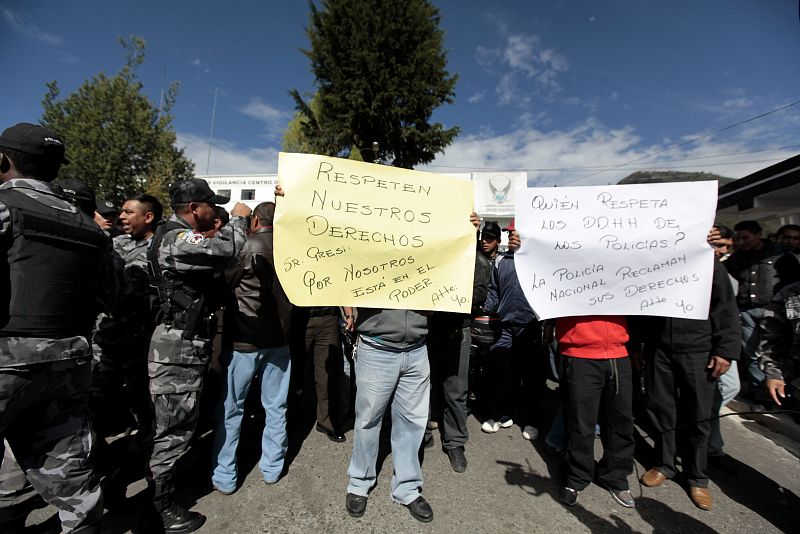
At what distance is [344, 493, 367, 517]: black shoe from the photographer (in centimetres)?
232

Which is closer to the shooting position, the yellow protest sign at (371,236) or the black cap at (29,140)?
the black cap at (29,140)

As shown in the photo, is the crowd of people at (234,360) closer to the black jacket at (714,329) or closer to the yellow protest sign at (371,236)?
the black jacket at (714,329)

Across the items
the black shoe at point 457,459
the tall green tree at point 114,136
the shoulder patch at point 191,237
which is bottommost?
the black shoe at point 457,459

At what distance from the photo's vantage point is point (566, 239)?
2.40 metres

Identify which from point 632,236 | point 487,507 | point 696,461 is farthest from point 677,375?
point 487,507

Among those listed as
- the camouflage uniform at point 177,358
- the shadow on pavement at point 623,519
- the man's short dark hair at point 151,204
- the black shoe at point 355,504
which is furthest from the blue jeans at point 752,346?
the man's short dark hair at point 151,204

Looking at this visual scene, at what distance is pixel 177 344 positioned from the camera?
2.13 metres

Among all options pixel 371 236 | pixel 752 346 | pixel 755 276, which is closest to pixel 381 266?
pixel 371 236

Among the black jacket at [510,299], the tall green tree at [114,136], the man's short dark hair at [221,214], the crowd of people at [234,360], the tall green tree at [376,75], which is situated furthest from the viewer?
the tall green tree at [376,75]

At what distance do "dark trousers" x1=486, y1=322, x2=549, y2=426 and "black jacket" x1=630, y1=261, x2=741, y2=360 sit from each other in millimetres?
1301

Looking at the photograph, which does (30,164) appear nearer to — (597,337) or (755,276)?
(597,337)

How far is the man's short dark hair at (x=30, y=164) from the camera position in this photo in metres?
1.67

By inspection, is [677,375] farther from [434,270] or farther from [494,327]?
[434,270]

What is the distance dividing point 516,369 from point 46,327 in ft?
12.4
